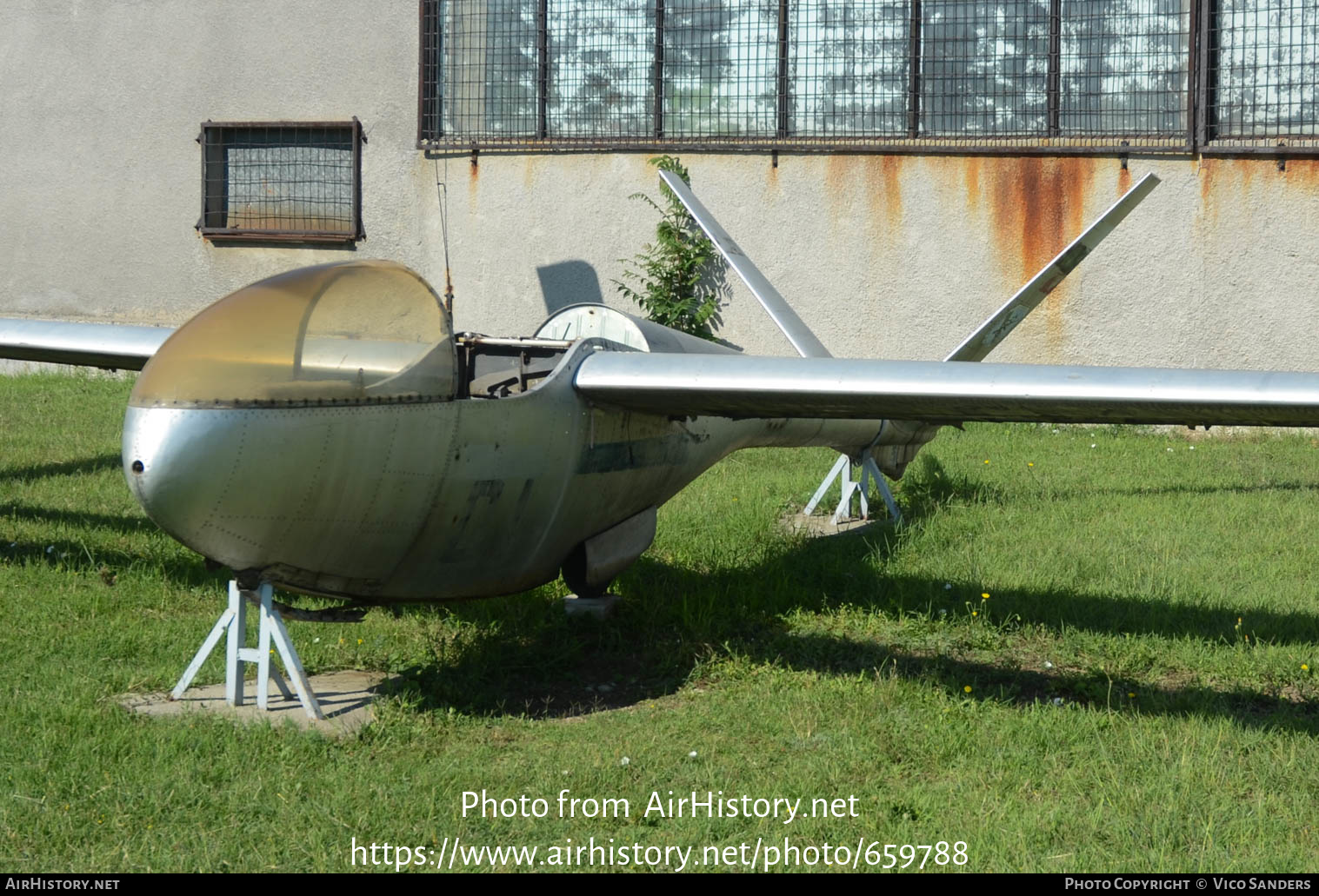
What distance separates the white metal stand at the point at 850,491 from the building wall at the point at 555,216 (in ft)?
12.6

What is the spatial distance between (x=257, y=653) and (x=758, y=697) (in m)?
2.17

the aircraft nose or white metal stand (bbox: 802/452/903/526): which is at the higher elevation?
the aircraft nose

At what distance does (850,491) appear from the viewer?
9.05 metres

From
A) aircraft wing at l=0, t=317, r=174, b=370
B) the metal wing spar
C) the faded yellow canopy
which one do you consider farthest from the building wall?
the faded yellow canopy

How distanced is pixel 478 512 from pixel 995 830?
2.30 meters

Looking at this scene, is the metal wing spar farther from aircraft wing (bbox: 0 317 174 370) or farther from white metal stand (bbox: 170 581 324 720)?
white metal stand (bbox: 170 581 324 720)

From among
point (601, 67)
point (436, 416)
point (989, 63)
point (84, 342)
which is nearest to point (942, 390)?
point (436, 416)

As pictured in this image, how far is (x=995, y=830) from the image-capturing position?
4.19 meters

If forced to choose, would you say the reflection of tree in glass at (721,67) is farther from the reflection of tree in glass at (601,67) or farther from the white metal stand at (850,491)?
the white metal stand at (850,491)

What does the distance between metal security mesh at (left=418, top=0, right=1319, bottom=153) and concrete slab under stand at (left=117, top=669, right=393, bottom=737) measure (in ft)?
28.6

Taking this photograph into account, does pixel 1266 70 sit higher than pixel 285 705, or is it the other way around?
pixel 1266 70

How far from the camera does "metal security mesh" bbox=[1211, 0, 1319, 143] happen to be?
11656 millimetres

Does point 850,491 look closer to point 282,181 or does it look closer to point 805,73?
point 805,73

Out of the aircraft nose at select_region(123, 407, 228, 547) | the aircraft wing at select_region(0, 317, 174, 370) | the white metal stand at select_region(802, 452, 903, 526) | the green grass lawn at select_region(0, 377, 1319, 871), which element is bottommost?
the green grass lawn at select_region(0, 377, 1319, 871)
